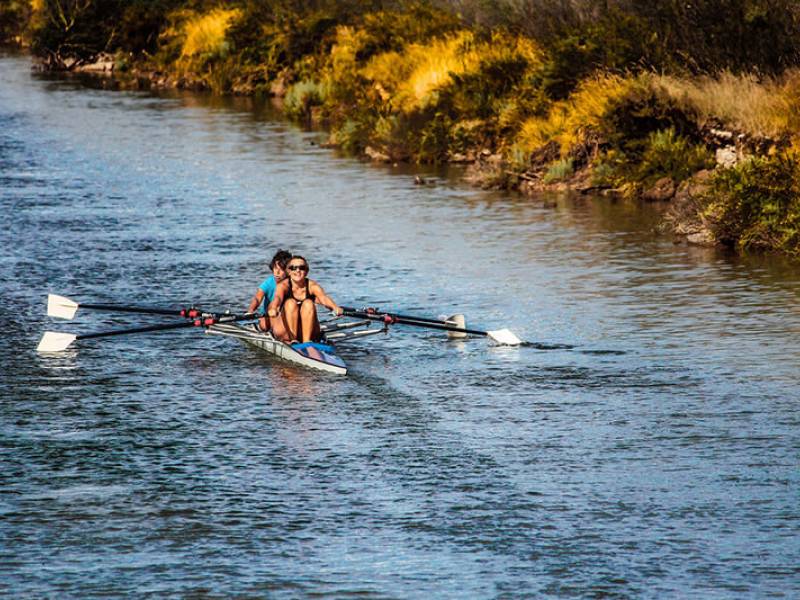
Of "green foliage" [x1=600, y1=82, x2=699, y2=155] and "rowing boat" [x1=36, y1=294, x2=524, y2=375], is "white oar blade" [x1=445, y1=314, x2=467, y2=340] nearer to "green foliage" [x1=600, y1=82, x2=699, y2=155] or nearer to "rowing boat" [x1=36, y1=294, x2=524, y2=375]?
"rowing boat" [x1=36, y1=294, x2=524, y2=375]

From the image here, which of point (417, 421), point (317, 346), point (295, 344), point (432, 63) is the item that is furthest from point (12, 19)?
point (417, 421)

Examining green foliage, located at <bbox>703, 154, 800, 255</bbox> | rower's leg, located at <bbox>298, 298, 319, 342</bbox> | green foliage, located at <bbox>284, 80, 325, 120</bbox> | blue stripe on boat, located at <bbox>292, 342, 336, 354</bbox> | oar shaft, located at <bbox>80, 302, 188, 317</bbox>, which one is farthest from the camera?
green foliage, located at <bbox>284, 80, 325, 120</bbox>

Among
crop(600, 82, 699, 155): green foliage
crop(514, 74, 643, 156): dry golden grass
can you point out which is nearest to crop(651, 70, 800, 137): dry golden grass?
crop(600, 82, 699, 155): green foliage

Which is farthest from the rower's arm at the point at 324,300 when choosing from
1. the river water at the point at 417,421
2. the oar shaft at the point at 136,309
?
the oar shaft at the point at 136,309

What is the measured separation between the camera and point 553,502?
1211 centimetres

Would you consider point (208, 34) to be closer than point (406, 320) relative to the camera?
No

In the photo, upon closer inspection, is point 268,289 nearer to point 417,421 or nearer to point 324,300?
point 324,300

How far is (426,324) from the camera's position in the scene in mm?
17578

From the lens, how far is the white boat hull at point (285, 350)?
655 inches

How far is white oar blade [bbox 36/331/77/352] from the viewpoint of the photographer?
17.6 meters

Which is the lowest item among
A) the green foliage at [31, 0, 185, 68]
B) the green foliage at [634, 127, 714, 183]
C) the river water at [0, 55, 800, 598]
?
the river water at [0, 55, 800, 598]

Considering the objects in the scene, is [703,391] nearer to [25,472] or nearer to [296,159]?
[25,472]

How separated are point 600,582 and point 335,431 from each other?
4.23 metres

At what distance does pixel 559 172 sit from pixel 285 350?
13615 millimetres
